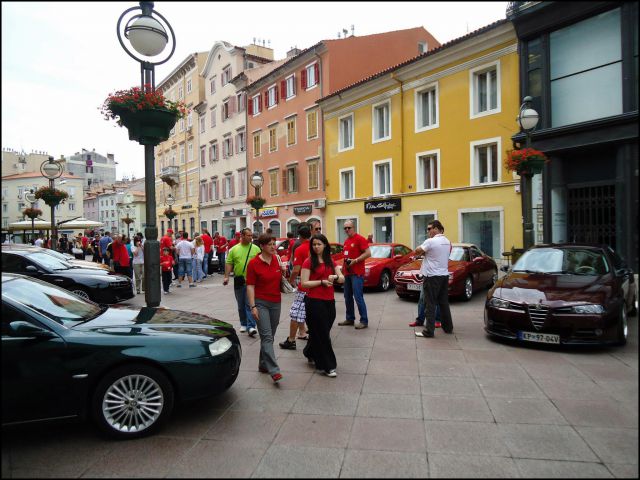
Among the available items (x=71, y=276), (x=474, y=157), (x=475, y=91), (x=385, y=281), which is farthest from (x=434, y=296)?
(x=475, y=91)

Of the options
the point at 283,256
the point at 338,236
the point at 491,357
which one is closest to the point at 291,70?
the point at 338,236

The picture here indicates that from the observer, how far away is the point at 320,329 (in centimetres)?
548

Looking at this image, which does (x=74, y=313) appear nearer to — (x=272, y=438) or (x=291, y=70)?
(x=272, y=438)

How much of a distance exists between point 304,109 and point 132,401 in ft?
85.1

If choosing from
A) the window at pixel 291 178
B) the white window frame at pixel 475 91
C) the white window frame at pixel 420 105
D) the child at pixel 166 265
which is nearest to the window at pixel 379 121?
the white window frame at pixel 420 105

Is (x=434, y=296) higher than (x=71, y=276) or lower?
lower

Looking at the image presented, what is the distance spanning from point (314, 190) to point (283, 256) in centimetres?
1155

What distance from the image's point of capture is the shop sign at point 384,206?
21.4m

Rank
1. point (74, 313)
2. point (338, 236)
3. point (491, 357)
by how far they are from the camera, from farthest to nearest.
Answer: point (338, 236), point (491, 357), point (74, 313)

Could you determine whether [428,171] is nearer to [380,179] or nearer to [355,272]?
[380,179]

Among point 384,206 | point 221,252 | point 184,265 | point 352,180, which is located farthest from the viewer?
point 352,180

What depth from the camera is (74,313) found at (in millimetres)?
4523

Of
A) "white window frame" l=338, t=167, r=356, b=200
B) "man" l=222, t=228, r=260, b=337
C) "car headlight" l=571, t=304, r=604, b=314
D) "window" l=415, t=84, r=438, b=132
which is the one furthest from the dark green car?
"white window frame" l=338, t=167, r=356, b=200

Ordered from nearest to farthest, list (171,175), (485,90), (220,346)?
(220,346)
(485,90)
(171,175)
